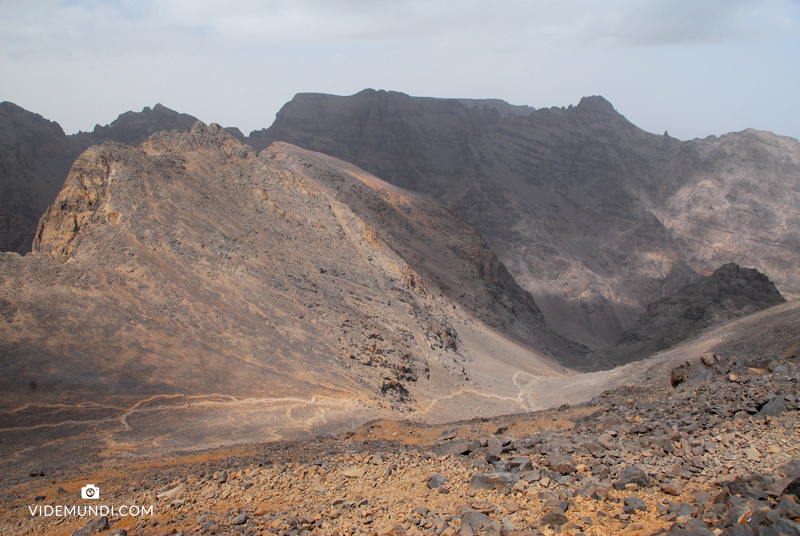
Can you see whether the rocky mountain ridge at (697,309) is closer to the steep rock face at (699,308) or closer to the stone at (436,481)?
the steep rock face at (699,308)

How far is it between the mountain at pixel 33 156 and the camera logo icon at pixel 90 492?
61.8 m

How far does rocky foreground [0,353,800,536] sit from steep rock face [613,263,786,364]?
42.2m

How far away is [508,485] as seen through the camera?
8977 millimetres

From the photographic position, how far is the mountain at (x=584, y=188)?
3565 inches

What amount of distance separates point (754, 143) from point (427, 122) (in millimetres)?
62094

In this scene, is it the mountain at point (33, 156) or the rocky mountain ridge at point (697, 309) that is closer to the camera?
the rocky mountain ridge at point (697, 309)

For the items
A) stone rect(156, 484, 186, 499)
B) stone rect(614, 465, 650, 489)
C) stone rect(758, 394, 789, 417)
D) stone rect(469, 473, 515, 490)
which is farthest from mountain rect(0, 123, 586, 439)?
stone rect(758, 394, 789, 417)

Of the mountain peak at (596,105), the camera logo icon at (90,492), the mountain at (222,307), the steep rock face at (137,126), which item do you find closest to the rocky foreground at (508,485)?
the camera logo icon at (90,492)

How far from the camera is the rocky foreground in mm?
7438

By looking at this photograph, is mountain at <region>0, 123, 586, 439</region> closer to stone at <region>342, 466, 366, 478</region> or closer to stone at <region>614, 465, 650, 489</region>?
stone at <region>342, 466, 366, 478</region>

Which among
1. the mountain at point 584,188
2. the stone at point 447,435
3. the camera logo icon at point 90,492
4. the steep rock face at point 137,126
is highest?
the steep rock face at point 137,126

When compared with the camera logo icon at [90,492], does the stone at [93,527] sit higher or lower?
higher

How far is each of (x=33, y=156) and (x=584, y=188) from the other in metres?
93.6

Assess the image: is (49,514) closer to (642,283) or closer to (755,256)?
(642,283)
